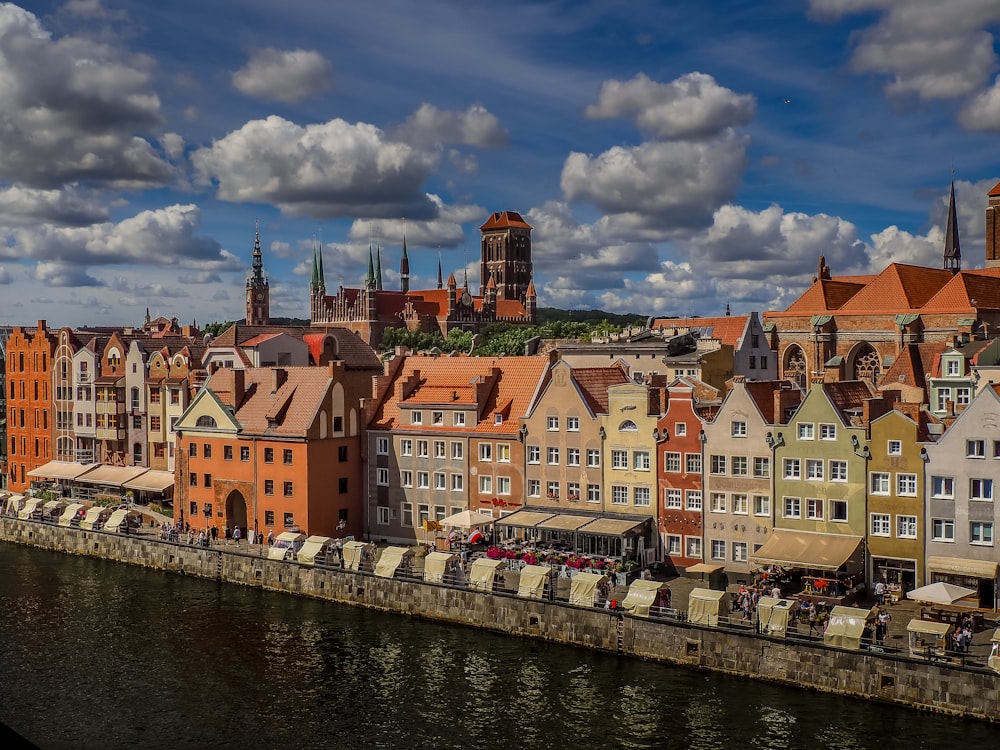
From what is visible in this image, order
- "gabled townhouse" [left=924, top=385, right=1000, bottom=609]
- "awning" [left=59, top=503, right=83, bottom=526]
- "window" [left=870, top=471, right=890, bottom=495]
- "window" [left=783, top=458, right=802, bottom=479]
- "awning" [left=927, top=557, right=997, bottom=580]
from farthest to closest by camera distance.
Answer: "awning" [left=59, top=503, right=83, bottom=526] < "window" [left=783, top=458, right=802, bottom=479] < "window" [left=870, top=471, right=890, bottom=495] < "gabled townhouse" [left=924, top=385, right=1000, bottom=609] < "awning" [left=927, top=557, right=997, bottom=580]

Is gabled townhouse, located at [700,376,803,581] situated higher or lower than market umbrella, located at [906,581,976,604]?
higher

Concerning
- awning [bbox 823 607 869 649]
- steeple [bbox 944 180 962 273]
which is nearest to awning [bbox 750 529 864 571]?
awning [bbox 823 607 869 649]

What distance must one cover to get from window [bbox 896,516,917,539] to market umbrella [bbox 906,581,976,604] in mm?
5951

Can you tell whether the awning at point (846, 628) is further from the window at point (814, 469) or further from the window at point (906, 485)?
the window at point (814, 469)

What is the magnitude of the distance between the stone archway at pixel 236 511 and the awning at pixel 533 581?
3388 centimetres

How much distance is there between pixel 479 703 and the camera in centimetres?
5319

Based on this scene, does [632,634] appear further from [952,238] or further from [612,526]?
[952,238]

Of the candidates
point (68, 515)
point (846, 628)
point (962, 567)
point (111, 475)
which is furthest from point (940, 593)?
point (111, 475)

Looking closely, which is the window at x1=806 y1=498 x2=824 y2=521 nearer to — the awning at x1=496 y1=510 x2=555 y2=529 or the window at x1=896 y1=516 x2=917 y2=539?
the window at x1=896 y1=516 x2=917 y2=539

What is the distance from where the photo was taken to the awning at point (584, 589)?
63.0 metres

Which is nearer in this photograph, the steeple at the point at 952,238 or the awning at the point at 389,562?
the awning at the point at 389,562

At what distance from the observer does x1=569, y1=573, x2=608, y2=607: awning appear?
207 ft

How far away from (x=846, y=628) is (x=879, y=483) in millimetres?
13954

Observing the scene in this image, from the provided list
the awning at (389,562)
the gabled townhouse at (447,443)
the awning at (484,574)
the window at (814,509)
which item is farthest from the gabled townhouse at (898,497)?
the awning at (389,562)
